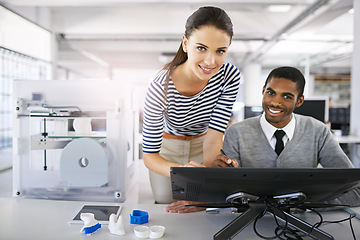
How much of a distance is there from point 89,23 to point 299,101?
16.5 feet

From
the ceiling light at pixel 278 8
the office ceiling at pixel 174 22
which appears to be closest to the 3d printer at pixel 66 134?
the office ceiling at pixel 174 22

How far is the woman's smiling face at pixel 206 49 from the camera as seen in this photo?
116 centimetres

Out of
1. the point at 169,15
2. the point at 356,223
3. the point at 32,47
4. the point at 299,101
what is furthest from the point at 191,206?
the point at 169,15

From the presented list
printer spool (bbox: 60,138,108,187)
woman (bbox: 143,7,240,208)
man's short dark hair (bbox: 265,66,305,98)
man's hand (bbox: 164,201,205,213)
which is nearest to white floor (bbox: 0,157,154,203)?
woman (bbox: 143,7,240,208)

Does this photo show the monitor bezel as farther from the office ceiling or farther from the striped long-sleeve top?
the office ceiling

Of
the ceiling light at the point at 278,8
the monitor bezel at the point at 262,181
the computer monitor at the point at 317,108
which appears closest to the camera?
the monitor bezel at the point at 262,181

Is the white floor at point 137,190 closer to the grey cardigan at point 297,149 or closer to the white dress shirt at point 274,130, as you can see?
the grey cardigan at point 297,149

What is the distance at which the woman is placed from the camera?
1171mm

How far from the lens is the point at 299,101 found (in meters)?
1.39

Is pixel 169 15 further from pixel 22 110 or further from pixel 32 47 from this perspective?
pixel 22 110

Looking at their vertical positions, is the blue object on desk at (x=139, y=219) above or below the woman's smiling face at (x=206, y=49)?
below

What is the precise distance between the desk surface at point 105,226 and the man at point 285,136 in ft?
0.92

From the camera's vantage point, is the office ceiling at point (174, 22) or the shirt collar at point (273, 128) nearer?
the shirt collar at point (273, 128)

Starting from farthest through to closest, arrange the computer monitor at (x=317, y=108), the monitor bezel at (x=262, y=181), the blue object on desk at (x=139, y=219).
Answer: the computer monitor at (x=317, y=108)
the blue object on desk at (x=139, y=219)
the monitor bezel at (x=262, y=181)
